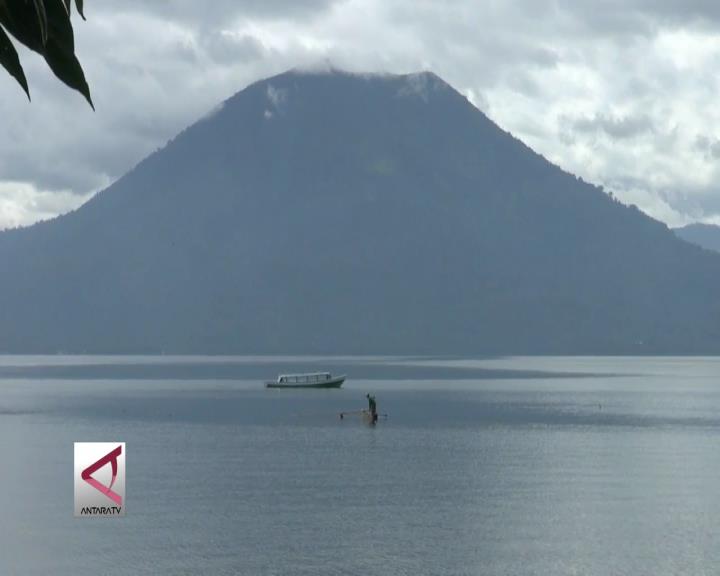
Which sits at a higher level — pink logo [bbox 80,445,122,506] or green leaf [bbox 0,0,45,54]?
pink logo [bbox 80,445,122,506]

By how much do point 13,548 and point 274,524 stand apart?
11.6 meters

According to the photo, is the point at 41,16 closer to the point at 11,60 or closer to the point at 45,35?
the point at 45,35

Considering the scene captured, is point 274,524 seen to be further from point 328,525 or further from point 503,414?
point 503,414

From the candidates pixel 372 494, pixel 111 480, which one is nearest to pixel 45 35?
pixel 111 480

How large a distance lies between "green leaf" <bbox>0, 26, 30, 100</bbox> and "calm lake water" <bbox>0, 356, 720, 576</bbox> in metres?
42.9

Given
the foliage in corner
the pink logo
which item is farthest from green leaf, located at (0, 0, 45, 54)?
the pink logo

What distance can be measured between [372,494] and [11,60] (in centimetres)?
6311

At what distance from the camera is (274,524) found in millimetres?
54469

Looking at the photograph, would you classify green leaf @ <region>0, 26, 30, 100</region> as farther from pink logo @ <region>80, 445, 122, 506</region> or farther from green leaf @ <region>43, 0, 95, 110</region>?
pink logo @ <region>80, 445, 122, 506</region>

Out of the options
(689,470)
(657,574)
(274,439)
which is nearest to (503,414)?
(274,439)

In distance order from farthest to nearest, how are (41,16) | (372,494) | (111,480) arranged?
1. (372,494)
2. (111,480)
3. (41,16)

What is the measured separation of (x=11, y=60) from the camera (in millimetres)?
2549

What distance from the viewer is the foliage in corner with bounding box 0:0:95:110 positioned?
247cm

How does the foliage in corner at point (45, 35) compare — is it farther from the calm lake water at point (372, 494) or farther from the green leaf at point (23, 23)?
the calm lake water at point (372, 494)
